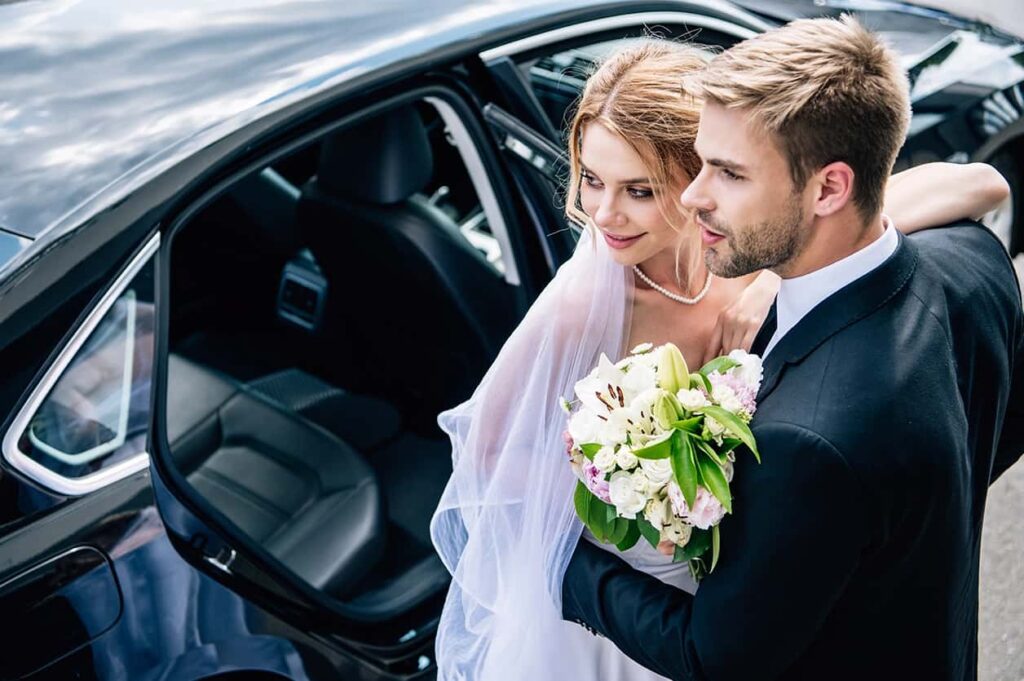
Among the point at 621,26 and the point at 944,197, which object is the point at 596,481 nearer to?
the point at 944,197

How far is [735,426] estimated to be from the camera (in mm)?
1374

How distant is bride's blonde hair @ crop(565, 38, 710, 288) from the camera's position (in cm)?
175

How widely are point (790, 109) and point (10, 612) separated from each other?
4.16 ft

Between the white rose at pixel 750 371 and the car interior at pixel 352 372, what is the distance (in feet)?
3.38

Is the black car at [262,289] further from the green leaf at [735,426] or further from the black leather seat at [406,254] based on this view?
the green leaf at [735,426]

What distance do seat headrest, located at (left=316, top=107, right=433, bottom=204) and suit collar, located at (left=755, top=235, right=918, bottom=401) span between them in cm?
137

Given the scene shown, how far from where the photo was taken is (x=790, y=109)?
134cm

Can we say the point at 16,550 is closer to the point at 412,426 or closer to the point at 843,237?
the point at 843,237

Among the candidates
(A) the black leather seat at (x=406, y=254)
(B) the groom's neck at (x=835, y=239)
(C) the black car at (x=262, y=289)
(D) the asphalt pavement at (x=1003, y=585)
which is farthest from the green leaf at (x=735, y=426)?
(D) the asphalt pavement at (x=1003, y=585)

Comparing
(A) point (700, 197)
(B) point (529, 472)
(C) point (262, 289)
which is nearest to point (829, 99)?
(A) point (700, 197)

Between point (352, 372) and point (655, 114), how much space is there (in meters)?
1.78

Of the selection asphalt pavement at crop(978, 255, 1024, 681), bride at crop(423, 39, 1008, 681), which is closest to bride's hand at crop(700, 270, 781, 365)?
bride at crop(423, 39, 1008, 681)

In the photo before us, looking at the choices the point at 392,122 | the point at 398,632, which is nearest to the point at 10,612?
the point at 398,632

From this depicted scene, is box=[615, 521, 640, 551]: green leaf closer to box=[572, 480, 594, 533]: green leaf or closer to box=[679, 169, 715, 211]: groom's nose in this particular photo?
box=[572, 480, 594, 533]: green leaf
